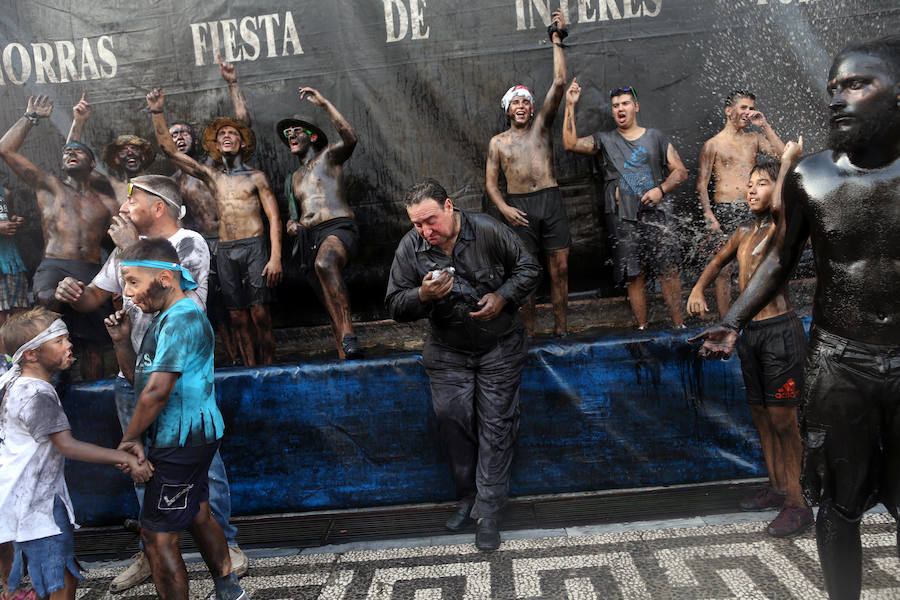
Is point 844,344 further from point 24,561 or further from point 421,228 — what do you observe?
point 24,561

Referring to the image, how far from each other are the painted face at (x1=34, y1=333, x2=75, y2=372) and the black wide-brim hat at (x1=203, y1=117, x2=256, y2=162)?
2.13 meters

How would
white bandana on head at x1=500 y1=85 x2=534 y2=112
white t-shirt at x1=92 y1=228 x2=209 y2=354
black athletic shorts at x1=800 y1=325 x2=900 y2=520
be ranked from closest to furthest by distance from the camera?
black athletic shorts at x1=800 y1=325 x2=900 y2=520, white t-shirt at x1=92 y1=228 x2=209 y2=354, white bandana on head at x1=500 y1=85 x2=534 y2=112

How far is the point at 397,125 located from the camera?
449cm

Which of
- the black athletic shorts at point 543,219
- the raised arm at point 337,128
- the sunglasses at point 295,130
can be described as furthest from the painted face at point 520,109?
the sunglasses at point 295,130

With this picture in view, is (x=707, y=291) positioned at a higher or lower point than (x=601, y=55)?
lower

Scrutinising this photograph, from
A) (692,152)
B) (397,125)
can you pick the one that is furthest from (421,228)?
(692,152)

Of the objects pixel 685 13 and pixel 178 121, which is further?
pixel 178 121

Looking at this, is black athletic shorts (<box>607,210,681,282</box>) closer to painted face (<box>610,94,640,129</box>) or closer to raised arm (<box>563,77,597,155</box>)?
raised arm (<box>563,77,597,155</box>)

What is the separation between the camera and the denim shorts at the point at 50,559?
8.89 ft

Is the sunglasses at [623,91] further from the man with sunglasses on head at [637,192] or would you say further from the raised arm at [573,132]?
the raised arm at [573,132]

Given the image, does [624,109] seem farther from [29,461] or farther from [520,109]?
[29,461]

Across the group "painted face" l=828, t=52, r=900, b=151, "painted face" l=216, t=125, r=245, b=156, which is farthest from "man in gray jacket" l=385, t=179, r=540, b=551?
"painted face" l=216, t=125, r=245, b=156

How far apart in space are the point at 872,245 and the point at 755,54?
2.61 meters

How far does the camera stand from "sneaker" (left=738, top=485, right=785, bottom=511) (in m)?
3.49
